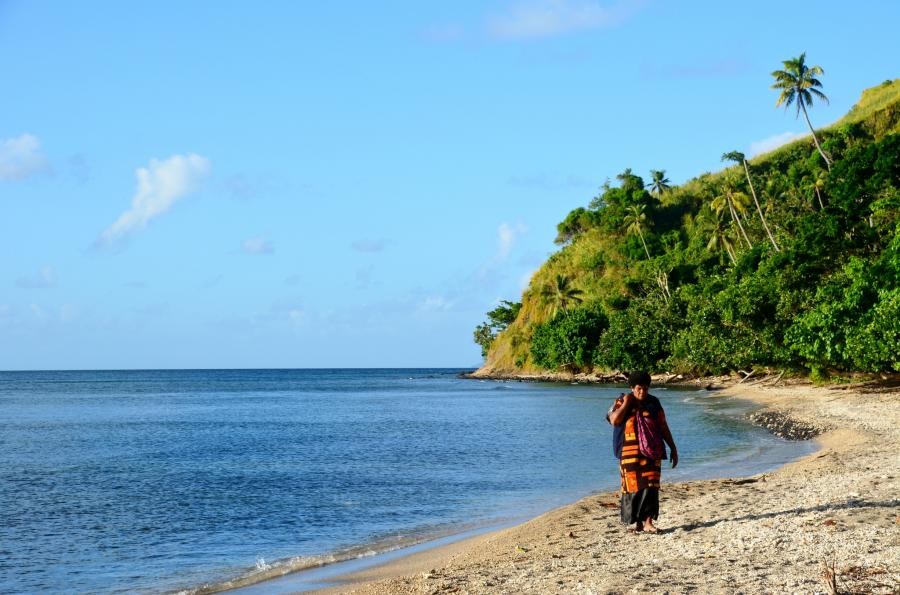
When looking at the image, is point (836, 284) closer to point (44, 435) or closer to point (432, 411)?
point (432, 411)

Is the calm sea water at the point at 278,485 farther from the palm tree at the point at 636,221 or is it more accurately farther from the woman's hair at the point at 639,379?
the palm tree at the point at 636,221

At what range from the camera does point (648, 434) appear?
11.3 metres

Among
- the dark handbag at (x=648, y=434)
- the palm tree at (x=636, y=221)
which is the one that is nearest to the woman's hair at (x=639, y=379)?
the dark handbag at (x=648, y=434)

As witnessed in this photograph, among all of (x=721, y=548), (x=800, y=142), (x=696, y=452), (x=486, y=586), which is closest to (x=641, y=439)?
(x=721, y=548)

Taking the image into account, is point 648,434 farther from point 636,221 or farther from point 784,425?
point 636,221

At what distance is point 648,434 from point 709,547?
5.06ft

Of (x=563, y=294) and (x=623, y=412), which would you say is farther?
(x=563, y=294)

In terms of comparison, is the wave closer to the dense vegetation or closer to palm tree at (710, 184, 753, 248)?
the dense vegetation

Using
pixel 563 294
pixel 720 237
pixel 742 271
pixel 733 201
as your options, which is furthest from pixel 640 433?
pixel 563 294

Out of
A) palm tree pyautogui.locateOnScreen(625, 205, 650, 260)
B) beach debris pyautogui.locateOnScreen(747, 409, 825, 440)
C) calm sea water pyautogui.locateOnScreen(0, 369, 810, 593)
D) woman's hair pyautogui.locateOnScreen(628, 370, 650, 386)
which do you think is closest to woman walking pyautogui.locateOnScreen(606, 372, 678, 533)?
woman's hair pyautogui.locateOnScreen(628, 370, 650, 386)

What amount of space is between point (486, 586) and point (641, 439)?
2.83 metres

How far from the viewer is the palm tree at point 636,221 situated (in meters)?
102

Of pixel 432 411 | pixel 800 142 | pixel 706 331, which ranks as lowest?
pixel 432 411

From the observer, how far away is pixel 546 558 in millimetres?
11555
